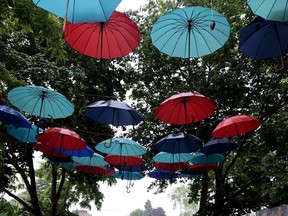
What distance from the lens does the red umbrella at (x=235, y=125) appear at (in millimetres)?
4926

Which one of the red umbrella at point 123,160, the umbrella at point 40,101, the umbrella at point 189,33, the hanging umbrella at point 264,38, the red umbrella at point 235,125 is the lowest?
the red umbrella at point 123,160

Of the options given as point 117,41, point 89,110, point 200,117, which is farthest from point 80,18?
point 200,117

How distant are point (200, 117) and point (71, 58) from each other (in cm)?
521

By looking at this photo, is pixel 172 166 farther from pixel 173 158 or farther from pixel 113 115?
pixel 113 115

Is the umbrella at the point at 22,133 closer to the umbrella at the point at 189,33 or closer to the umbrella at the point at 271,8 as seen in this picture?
the umbrella at the point at 189,33

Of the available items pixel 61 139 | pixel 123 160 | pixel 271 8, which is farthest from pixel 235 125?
pixel 61 139

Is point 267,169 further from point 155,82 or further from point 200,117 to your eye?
point 155,82

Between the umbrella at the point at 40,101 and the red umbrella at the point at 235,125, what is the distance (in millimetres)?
2641

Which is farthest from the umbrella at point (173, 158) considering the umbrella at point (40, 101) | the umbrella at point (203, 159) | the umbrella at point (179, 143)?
the umbrella at point (40, 101)

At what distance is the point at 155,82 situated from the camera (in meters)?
9.54

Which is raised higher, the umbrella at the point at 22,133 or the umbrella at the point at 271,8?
the umbrella at the point at 271,8

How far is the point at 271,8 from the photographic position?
9.19ft

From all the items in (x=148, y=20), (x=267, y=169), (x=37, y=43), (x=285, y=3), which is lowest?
(x=267, y=169)

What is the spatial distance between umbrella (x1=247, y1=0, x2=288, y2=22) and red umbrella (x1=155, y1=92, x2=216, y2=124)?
5.67 feet
